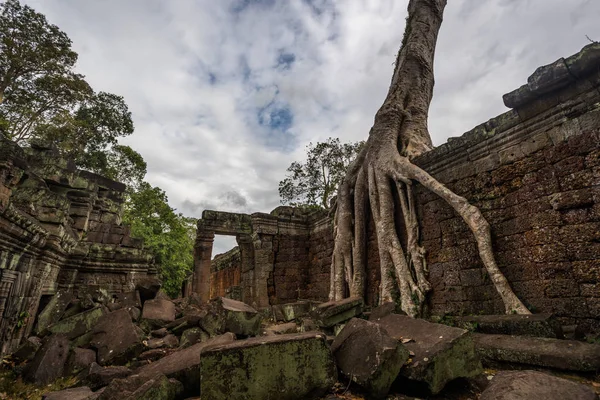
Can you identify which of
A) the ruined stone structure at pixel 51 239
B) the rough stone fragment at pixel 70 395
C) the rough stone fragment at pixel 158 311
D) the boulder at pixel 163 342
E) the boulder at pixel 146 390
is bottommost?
the rough stone fragment at pixel 70 395

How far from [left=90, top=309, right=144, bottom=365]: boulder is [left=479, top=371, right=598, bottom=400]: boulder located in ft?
9.65

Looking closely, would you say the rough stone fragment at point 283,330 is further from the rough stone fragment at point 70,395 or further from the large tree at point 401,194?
the rough stone fragment at point 70,395

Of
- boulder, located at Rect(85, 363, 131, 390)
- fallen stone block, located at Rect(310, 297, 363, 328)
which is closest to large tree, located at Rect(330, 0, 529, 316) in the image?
fallen stone block, located at Rect(310, 297, 363, 328)

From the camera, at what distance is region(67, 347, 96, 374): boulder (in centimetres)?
279

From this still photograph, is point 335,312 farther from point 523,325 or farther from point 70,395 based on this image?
point 70,395

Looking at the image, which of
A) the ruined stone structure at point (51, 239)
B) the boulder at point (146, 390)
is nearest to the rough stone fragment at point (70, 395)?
the boulder at point (146, 390)

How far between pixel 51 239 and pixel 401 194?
488 centimetres

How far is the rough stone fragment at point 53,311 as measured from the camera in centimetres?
344

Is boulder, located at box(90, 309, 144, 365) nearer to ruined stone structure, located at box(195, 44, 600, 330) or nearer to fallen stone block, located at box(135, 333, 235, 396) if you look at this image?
fallen stone block, located at box(135, 333, 235, 396)

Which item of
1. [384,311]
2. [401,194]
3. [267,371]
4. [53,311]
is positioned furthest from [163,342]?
[401,194]

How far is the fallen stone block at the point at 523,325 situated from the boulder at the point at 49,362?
3.98 metres

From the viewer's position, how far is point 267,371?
1751 mm

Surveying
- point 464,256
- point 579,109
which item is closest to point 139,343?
point 464,256

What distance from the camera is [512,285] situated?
11.8 ft
